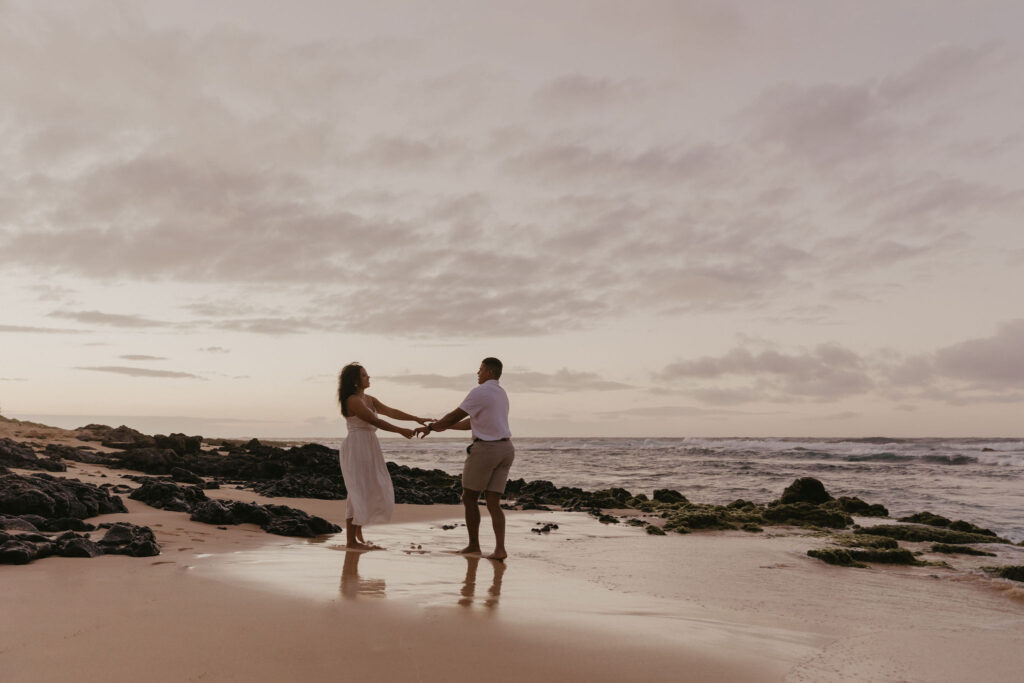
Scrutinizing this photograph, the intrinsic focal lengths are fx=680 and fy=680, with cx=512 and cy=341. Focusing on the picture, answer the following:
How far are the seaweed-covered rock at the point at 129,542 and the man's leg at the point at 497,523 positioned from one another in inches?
137

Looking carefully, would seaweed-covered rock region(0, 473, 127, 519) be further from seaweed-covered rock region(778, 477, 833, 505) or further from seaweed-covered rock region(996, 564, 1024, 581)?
seaweed-covered rock region(778, 477, 833, 505)

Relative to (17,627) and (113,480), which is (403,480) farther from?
(17,627)

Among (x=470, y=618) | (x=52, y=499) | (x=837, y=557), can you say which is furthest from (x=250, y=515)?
(x=837, y=557)

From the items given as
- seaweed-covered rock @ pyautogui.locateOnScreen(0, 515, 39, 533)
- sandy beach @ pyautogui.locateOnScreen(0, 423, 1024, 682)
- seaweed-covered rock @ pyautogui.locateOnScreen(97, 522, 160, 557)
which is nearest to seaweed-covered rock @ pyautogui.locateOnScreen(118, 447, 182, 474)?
sandy beach @ pyautogui.locateOnScreen(0, 423, 1024, 682)

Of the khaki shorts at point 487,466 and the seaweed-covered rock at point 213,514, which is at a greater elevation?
the khaki shorts at point 487,466

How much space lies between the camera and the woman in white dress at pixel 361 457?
8320mm

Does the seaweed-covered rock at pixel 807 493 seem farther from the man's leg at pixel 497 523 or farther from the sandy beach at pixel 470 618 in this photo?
the man's leg at pixel 497 523

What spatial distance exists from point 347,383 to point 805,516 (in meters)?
9.82

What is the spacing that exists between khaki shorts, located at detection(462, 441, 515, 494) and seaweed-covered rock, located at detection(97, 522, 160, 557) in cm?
345

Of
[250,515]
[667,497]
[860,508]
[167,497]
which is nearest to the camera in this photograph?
[250,515]

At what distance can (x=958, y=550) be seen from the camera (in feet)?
34.3

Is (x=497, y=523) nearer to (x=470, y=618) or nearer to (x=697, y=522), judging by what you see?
(x=470, y=618)

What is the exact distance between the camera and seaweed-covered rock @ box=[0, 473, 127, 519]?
764 centimetres

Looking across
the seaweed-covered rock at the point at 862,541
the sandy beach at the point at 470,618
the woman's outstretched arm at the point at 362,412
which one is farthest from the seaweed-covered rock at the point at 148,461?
the seaweed-covered rock at the point at 862,541
